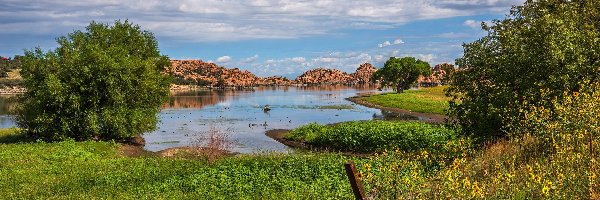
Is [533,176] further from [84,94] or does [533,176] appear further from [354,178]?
[84,94]

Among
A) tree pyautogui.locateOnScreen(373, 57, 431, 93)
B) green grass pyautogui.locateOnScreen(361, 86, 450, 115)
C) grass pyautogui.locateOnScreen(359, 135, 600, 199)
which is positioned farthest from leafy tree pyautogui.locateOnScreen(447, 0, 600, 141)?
tree pyautogui.locateOnScreen(373, 57, 431, 93)

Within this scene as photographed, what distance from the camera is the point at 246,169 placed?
25750 millimetres

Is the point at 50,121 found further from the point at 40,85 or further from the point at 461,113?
the point at 461,113

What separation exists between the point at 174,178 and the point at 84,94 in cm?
2599

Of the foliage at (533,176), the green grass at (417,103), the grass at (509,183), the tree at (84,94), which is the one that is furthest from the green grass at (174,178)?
the green grass at (417,103)

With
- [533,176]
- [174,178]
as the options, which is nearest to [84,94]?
[174,178]

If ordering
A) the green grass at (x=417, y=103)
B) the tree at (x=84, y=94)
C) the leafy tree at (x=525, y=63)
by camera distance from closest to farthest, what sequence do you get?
the leafy tree at (x=525, y=63)
the tree at (x=84, y=94)
the green grass at (x=417, y=103)

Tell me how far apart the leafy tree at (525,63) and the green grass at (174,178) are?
834 centimetres

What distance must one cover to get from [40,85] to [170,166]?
78.5 ft

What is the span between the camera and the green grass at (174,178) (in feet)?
68.3

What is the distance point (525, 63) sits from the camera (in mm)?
24422

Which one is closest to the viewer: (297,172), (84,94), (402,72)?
(297,172)

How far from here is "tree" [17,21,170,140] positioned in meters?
43.9

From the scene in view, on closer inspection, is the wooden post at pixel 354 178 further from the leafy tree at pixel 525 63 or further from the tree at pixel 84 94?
the tree at pixel 84 94
